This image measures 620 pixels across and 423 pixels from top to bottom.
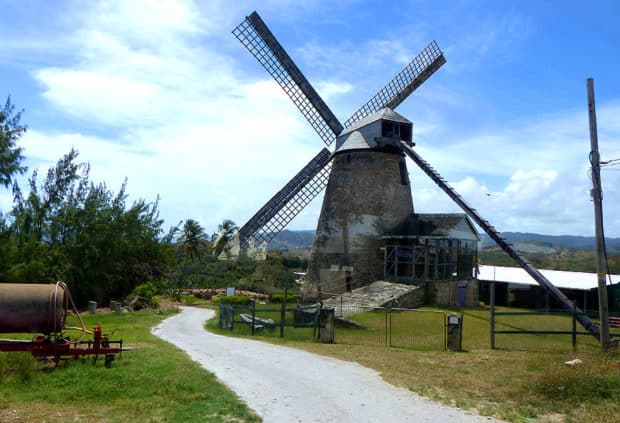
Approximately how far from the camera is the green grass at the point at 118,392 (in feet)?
31.5

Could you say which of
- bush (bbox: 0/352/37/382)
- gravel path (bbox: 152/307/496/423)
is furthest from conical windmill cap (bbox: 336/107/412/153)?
bush (bbox: 0/352/37/382)

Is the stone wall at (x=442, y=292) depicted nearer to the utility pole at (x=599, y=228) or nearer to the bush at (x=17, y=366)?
the utility pole at (x=599, y=228)

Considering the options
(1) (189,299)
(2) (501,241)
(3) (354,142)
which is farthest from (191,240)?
(2) (501,241)

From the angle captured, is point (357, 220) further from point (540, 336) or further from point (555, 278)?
point (555, 278)

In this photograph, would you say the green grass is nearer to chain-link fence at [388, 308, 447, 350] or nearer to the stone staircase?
chain-link fence at [388, 308, 447, 350]

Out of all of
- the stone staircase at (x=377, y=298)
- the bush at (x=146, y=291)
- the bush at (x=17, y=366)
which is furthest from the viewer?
the bush at (x=146, y=291)

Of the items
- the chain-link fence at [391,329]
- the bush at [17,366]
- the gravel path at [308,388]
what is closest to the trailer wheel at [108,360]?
the bush at [17,366]

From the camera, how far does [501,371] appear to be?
46.2ft

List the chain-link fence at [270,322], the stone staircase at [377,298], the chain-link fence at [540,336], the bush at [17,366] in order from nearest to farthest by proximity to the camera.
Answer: the bush at [17,366] < the chain-link fence at [540,336] < the chain-link fence at [270,322] < the stone staircase at [377,298]

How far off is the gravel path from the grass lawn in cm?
72

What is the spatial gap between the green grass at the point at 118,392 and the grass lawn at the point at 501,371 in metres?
4.57

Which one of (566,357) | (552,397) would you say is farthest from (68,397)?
(566,357)

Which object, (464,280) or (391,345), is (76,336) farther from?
(464,280)

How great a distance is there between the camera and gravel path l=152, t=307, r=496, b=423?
9.73 m
